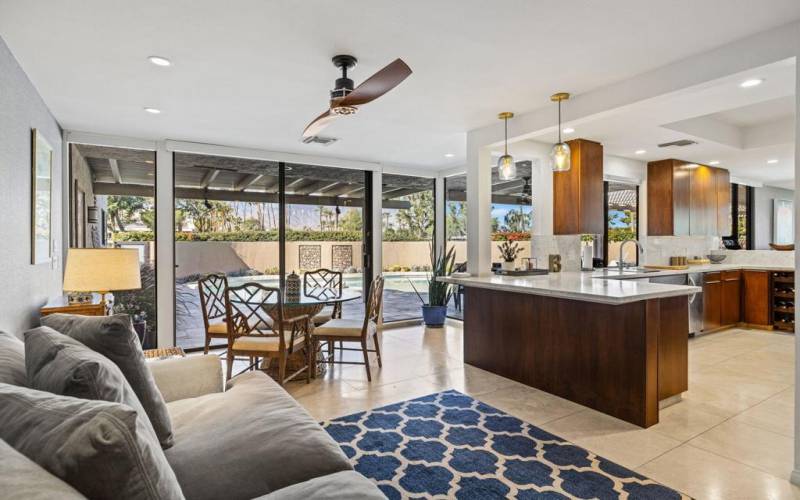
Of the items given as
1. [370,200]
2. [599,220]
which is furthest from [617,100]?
[370,200]

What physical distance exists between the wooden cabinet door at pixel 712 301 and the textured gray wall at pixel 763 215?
2773 mm

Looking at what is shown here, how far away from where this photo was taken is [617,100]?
3.26 meters

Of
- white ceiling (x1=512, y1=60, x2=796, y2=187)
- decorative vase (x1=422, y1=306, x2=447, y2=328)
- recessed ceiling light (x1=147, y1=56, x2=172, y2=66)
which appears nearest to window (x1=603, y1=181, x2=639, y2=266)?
white ceiling (x1=512, y1=60, x2=796, y2=187)

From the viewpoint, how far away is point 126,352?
153 centimetres

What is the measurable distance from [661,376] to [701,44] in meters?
2.21

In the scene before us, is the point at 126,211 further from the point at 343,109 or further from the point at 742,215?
the point at 742,215

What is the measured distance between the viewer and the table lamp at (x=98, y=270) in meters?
2.77

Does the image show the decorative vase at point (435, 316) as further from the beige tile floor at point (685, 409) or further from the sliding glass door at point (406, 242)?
the beige tile floor at point (685, 409)

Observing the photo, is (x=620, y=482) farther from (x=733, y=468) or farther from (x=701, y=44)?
(x=701, y=44)

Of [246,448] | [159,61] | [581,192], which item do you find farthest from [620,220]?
[246,448]

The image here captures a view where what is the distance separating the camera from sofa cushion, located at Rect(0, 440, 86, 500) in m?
0.65

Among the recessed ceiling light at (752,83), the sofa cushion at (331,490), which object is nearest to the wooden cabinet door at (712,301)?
the recessed ceiling light at (752,83)

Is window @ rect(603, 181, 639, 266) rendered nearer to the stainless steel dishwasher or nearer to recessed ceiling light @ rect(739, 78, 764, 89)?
the stainless steel dishwasher

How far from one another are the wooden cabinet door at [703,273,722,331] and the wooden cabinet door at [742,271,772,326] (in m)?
0.61
